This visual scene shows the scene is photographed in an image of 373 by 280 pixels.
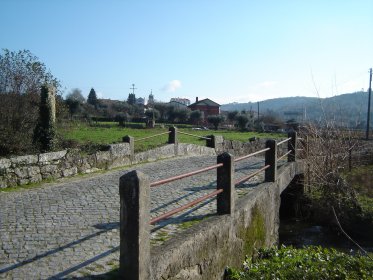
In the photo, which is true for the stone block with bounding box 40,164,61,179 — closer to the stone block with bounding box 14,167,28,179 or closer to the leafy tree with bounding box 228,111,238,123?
the stone block with bounding box 14,167,28,179

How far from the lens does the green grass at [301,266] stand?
243 inches

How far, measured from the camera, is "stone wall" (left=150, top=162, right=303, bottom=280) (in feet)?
14.3

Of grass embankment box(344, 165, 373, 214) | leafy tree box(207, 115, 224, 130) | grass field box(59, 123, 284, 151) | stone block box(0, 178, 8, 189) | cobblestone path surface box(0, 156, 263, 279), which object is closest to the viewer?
cobblestone path surface box(0, 156, 263, 279)

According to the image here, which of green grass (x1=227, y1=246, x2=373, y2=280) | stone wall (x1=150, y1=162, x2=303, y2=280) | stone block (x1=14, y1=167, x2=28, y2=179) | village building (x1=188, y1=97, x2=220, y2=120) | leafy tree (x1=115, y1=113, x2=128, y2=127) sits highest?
village building (x1=188, y1=97, x2=220, y2=120)

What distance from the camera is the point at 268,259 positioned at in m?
7.23

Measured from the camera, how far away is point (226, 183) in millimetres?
6031

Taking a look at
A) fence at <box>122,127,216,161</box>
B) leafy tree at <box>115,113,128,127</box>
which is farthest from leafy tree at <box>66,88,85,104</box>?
fence at <box>122,127,216,161</box>

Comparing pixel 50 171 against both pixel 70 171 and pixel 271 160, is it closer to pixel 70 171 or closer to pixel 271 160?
pixel 70 171

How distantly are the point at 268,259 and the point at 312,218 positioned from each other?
7.23 metres

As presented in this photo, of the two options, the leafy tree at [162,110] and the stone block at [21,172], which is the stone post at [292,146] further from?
the leafy tree at [162,110]

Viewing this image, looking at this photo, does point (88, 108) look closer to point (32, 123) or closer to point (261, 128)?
point (261, 128)

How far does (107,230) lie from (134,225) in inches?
80.8

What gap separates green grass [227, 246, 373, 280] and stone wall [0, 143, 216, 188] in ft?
17.6

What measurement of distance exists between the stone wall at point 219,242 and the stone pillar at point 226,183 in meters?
0.17
